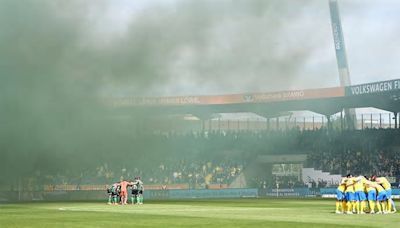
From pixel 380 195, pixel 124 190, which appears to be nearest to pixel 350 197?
pixel 380 195

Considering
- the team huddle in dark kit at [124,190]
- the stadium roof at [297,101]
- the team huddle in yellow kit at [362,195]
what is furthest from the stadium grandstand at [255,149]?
the team huddle in yellow kit at [362,195]

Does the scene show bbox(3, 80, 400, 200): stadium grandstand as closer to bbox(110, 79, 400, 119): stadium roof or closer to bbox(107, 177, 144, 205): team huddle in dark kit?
bbox(110, 79, 400, 119): stadium roof

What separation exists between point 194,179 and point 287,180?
11675mm

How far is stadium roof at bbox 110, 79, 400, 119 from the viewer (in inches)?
3231

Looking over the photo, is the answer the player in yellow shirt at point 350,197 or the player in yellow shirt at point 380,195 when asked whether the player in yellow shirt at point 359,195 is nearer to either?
the player in yellow shirt at point 350,197

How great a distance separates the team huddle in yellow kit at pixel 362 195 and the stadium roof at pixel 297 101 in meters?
34.1

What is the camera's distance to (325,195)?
7625cm

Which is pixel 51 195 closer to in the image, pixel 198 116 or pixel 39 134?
pixel 39 134

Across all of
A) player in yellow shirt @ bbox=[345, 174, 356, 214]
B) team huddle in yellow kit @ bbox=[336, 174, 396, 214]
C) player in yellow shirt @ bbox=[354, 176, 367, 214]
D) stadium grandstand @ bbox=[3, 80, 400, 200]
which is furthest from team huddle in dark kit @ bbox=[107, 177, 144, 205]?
player in yellow shirt @ bbox=[354, 176, 367, 214]

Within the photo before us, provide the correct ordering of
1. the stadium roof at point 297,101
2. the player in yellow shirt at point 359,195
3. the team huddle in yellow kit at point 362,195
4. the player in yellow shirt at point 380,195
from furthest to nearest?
the stadium roof at point 297,101 → the player in yellow shirt at point 380,195 → the team huddle in yellow kit at point 362,195 → the player in yellow shirt at point 359,195

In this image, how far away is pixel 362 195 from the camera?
39812 mm

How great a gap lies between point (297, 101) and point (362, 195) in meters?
51.4

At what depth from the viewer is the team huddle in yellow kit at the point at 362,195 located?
3994 cm

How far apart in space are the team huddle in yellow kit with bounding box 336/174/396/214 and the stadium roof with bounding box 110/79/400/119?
34138 mm
